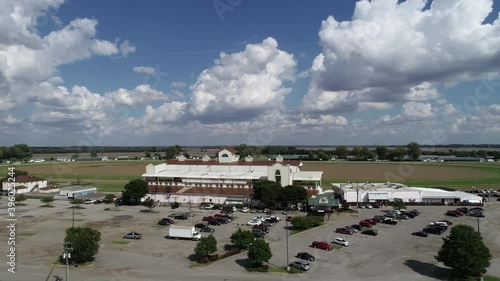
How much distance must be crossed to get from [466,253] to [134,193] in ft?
174

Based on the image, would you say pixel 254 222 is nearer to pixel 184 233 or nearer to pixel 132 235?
pixel 184 233

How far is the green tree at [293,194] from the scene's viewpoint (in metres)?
59.0

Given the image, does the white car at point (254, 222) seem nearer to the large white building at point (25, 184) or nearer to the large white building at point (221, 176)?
the large white building at point (221, 176)

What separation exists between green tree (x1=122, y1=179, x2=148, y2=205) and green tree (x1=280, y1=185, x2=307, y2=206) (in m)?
25.6

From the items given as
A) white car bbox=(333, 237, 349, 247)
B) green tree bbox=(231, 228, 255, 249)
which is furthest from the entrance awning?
green tree bbox=(231, 228, 255, 249)

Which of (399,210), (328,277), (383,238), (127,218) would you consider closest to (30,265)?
(127,218)

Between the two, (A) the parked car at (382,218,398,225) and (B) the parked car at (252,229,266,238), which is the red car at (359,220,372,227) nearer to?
(A) the parked car at (382,218,398,225)

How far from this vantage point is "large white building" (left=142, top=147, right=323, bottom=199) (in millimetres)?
67062

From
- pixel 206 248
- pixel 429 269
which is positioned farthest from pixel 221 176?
pixel 429 269

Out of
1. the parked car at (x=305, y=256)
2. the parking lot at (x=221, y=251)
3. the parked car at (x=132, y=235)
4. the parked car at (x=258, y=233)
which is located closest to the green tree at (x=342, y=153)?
the parking lot at (x=221, y=251)

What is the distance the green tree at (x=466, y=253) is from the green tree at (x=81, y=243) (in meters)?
30.3

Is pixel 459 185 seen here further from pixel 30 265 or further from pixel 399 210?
pixel 30 265

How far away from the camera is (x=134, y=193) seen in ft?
218

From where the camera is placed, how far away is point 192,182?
71.5 metres
